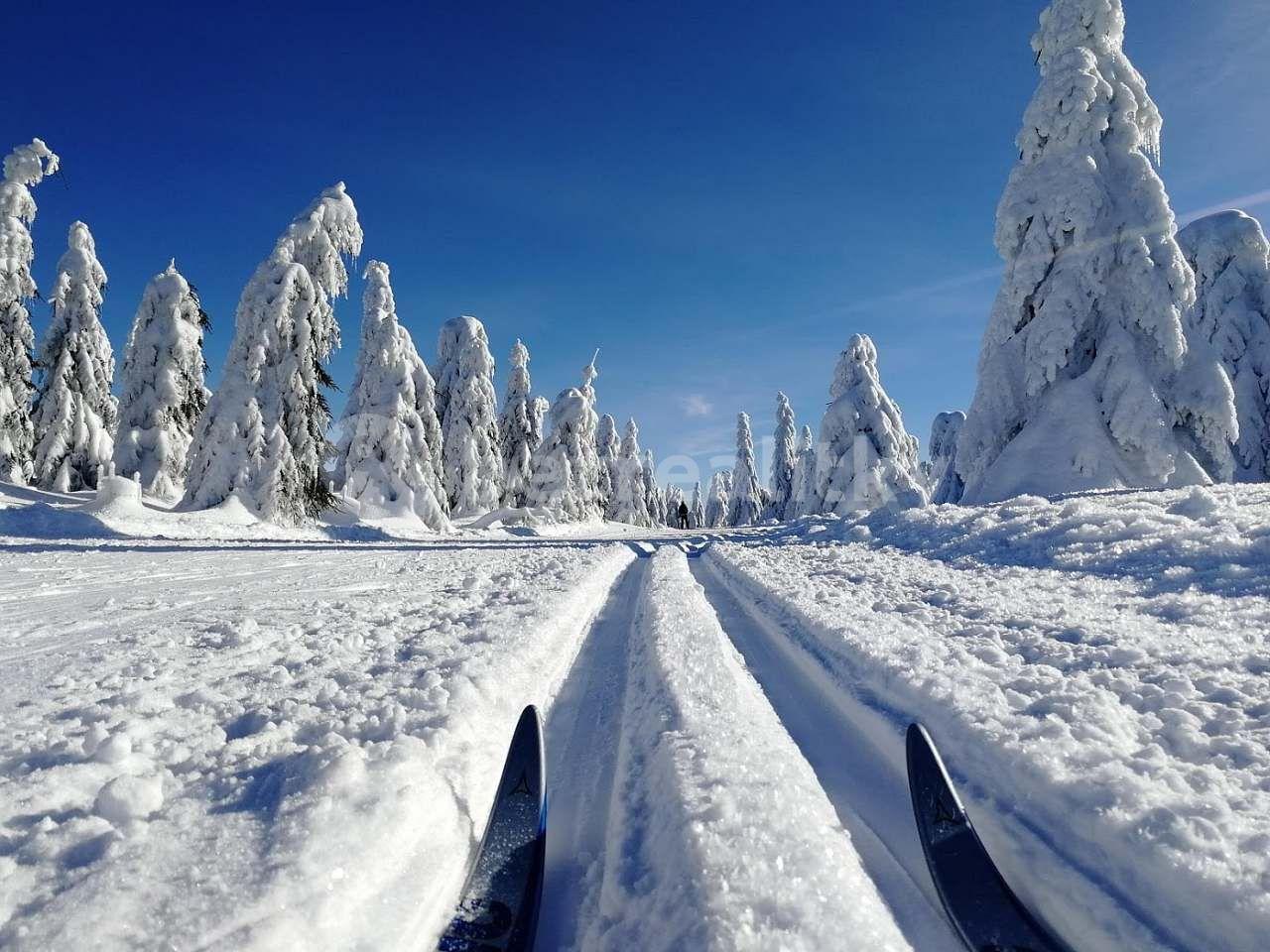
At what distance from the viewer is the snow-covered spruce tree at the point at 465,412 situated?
33.4m

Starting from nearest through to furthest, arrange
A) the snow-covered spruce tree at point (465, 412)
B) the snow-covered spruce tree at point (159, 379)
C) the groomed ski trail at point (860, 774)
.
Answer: the groomed ski trail at point (860, 774) < the snow-covered spruce tree at point (159, 379) < the snow-covered spruce tree at point (465, 412)

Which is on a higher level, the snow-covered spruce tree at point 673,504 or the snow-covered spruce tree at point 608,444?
the snow-covered spruce tree at point 608,444

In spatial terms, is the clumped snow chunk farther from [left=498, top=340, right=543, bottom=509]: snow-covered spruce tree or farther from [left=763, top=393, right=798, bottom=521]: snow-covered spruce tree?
[left=763, top=393, right=798, bottom=521]: snow-covered spruce tree

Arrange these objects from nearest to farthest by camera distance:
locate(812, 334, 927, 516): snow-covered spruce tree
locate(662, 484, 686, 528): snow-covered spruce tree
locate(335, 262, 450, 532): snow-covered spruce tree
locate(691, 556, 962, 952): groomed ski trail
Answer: locate(691, 556, 962, 952): groomed ski trail → locate(335, 262, 450, 532): snow-covered spruce tree → locate(812, 334, 927, 516): snow-covered spruce tree → locate(662, 484, 686, 528): snow-covered spruce tree

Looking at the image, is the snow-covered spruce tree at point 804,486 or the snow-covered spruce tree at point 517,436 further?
the snow-covered spruce tree at point 517,436

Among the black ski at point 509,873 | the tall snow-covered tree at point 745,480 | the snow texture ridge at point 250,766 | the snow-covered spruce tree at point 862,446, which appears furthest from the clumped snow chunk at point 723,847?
the tall snow-covered tree at point 745,480

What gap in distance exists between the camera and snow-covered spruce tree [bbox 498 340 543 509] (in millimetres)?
38688

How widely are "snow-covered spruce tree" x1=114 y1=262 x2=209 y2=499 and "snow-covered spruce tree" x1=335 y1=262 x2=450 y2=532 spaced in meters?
6.02

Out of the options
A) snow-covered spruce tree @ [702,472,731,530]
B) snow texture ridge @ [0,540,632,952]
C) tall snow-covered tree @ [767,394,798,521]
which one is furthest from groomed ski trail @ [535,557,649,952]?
snow-covered spruce tree @ [702,472,731,530]

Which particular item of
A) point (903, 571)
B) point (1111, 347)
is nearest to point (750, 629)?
point (903, 571)

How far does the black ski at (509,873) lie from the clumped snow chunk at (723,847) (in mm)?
226

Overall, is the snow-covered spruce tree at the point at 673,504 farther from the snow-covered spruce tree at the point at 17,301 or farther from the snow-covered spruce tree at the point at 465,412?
the snow-covered spruce tree at the point at 17,301

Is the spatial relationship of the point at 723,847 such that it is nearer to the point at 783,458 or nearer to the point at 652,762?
Result: the point at 652,762

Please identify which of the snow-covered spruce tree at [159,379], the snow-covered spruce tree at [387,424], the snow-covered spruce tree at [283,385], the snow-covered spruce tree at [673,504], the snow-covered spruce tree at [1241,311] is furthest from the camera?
the snow-covered spruce tree at [673,504]
